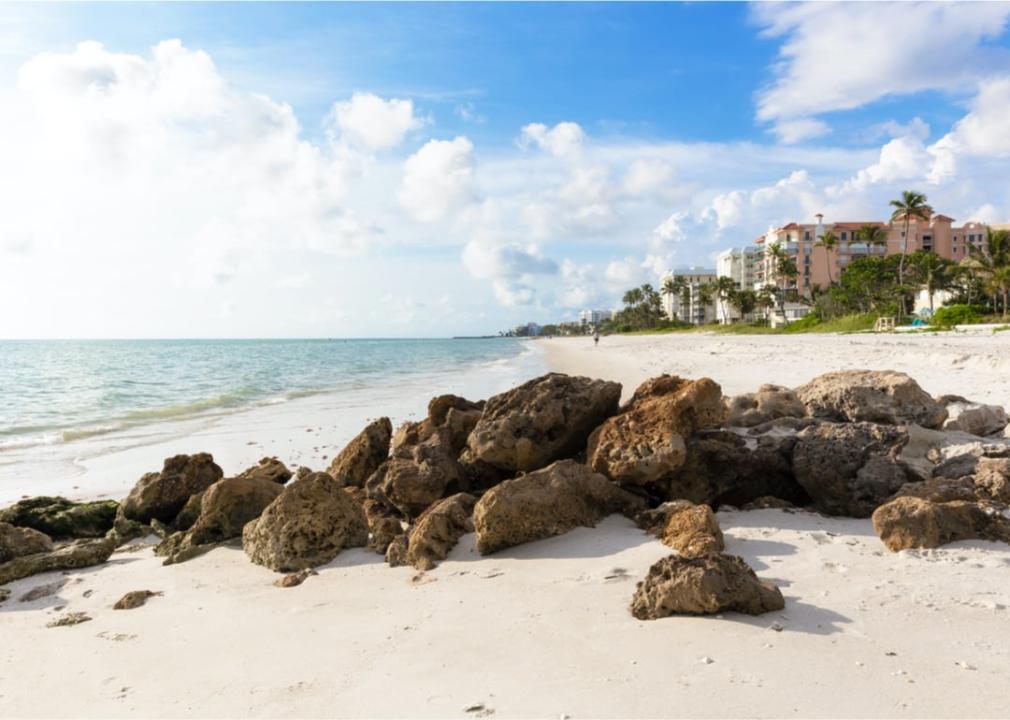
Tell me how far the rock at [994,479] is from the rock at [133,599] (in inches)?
278

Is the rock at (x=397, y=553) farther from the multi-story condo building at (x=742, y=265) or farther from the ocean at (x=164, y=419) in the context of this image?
the multi-story condo building at (x=742, y=265)

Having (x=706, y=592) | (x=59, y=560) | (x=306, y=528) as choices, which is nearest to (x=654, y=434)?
(x=706, y=592)

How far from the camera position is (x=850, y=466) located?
6.12 meters

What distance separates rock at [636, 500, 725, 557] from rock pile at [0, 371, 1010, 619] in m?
0.02

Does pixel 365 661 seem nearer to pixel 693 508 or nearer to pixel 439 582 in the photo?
pixel 439 582

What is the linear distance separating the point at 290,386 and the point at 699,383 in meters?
26.0

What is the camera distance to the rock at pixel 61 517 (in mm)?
7641

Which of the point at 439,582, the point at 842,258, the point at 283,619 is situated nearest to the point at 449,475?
the point at 439,582

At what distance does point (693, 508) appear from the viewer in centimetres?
554

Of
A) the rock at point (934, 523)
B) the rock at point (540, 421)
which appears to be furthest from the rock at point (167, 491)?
the rock at point (934, 523)

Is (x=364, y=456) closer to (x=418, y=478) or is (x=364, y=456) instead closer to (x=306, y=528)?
(x=418, y=478)

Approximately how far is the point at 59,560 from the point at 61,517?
4.66 feet

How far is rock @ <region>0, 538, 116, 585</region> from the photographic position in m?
6.33

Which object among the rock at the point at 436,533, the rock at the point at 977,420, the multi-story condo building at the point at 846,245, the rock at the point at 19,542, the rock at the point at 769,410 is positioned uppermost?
the multi-story condo building at the point at 846,245
